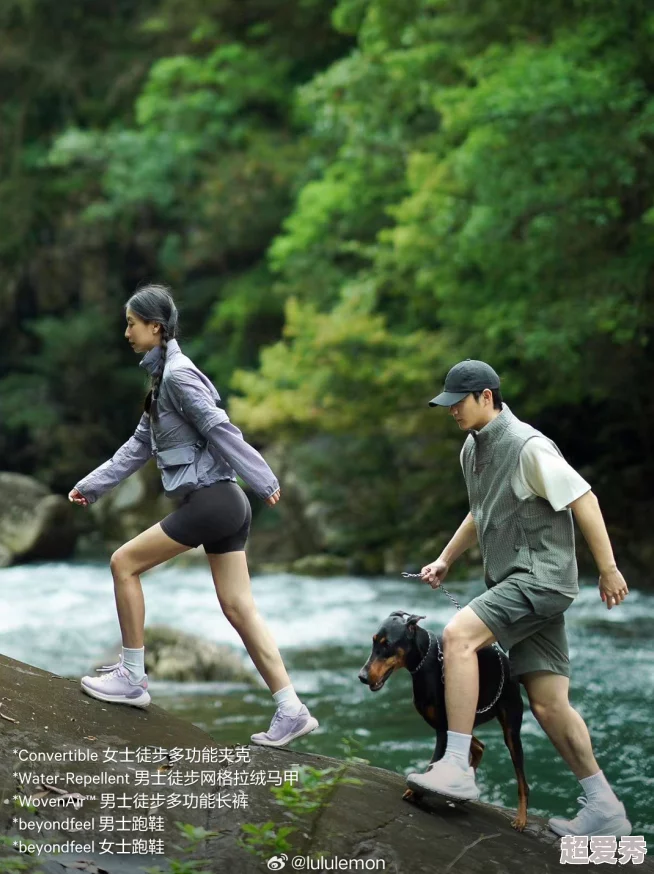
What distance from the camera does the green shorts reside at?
4.21m

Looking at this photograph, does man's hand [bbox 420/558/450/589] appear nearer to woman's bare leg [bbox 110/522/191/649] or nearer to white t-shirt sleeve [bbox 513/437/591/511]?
white t-shirt sleeve [bbox 513/437/591/511]

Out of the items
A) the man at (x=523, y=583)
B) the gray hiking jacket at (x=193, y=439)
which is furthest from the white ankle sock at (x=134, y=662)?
the man at (x=523, y=583)

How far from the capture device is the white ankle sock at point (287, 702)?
4781 millimetres

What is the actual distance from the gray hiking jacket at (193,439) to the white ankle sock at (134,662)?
658 millimetres

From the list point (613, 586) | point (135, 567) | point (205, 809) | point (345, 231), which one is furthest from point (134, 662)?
point (345, 231)

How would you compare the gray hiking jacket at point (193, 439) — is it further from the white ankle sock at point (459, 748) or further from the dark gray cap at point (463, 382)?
the white ankle sock at point (459, 748)

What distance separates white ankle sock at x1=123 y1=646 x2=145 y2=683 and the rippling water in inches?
42.4

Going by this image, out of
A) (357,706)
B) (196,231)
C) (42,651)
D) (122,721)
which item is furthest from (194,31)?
(122,721)

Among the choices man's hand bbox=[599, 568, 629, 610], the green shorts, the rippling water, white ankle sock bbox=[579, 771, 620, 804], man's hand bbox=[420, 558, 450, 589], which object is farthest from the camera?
the rippling water

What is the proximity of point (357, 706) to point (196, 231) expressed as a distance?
63.2 feet

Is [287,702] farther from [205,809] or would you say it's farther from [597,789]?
[597,789]

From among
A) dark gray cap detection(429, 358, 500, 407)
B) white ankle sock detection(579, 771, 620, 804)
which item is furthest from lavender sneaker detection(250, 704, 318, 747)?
dark gray cap detection(429, 358, 500, 407)

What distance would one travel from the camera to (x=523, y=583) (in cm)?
423

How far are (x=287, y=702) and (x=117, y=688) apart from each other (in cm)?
73
